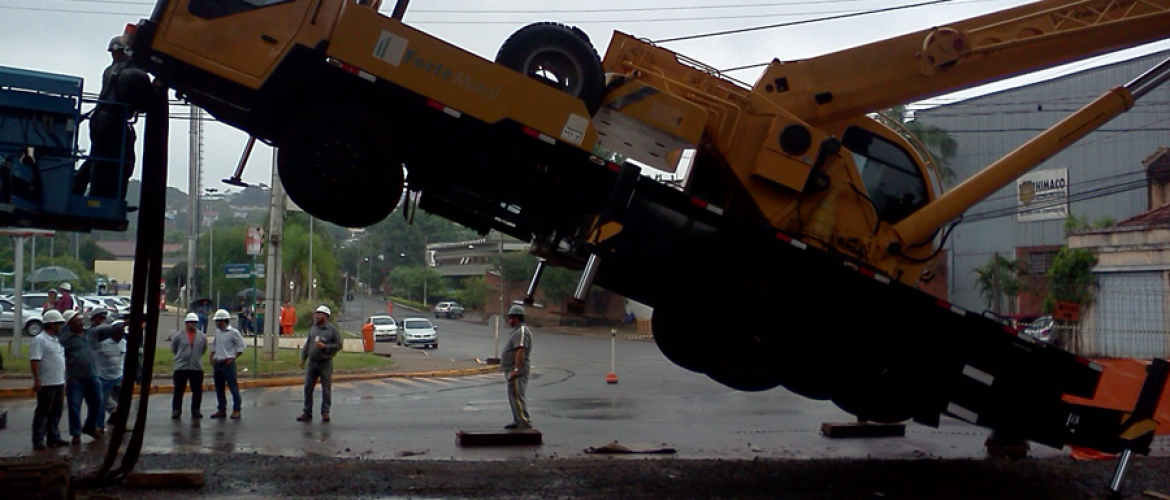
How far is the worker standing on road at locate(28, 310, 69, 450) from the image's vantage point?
11.2 m

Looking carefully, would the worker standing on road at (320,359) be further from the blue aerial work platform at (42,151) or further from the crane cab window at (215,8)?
the crane cab window at (215,8)

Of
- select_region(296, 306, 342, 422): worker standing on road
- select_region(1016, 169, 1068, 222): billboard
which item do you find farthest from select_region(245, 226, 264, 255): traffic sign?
select_region(1016, 169, 1068, 222): billboard

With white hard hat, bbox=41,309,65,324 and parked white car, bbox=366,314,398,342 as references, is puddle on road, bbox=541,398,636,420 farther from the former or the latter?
parked white car, bbox=366,314,398,342

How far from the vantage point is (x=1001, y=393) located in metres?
9.34

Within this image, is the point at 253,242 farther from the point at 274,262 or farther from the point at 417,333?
the point at 417,333


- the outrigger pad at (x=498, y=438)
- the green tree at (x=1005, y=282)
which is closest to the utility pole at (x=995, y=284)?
the green tree at (x=1005, y=282)

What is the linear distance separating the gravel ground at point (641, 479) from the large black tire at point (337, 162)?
88.1 inches

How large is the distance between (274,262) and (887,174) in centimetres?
1653

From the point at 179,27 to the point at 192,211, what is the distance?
2289 cm

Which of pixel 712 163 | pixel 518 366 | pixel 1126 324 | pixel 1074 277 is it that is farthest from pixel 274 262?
pixel 1074 277

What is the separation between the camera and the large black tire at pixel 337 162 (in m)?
8.20

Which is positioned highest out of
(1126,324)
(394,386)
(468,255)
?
(468,255)

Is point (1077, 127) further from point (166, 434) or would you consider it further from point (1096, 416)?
point (166, 434)

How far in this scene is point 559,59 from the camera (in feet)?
28.5
